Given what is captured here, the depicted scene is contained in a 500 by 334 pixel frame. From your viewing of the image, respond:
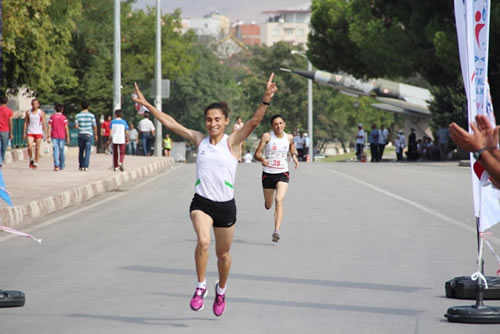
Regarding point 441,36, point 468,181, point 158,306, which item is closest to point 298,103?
point 441,36

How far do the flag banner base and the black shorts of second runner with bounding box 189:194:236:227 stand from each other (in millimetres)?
1977

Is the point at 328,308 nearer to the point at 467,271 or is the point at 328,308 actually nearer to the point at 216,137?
the point at 216,137

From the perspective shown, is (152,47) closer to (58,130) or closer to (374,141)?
(374,141)

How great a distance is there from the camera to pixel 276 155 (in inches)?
522

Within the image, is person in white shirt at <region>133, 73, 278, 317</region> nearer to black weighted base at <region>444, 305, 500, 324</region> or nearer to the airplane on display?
black weighted base at <region>444, 305, 500, 324</region>

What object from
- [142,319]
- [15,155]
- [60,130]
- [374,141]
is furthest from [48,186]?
[374,141]

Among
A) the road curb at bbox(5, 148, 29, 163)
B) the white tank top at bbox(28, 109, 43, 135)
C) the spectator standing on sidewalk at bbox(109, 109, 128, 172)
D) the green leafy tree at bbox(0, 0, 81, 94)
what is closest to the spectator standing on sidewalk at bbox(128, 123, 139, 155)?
the green leafy tree at bbox(0, 0, 81, 94)

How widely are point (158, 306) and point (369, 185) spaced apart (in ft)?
56.3

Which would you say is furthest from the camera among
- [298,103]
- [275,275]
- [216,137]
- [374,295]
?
[298,103]

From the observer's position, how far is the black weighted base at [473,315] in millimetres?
7262

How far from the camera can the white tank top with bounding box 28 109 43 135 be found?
89.9ft

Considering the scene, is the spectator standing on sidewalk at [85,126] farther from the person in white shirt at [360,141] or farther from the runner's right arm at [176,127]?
the person in white shirt at [360,141]

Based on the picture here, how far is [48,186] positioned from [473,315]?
14.6 metres

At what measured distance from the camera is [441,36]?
42594mm
